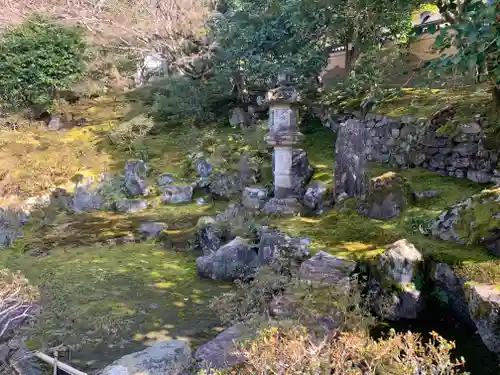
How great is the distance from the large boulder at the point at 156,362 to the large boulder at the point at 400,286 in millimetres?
2570

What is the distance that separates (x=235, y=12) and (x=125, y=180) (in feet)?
22.1

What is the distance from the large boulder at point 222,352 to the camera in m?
4.04

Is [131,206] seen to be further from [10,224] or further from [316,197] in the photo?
[316,197]

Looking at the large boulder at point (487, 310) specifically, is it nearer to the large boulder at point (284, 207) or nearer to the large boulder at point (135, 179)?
the large boulder at point (284, 207)

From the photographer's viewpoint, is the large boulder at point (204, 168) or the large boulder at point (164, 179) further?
the large boulder at point (164, 179)

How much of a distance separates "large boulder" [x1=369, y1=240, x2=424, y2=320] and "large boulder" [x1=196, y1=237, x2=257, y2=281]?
8.13 feet

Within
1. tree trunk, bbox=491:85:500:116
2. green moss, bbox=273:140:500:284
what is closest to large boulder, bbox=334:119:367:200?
green moss, bbox=273:140:500:284

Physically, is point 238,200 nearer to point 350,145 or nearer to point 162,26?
point 350,145

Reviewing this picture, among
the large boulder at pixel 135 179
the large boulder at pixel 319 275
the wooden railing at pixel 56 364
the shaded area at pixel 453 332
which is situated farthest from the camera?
the large boulder at pixel 135 179

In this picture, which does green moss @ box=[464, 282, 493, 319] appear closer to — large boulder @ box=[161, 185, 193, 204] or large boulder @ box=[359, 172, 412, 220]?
large boulder @ box=[359, 172, 412, 220]

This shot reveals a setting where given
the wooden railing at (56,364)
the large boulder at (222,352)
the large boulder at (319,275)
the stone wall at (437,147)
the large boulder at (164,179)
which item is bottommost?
→ the wooden railing at (56,364)

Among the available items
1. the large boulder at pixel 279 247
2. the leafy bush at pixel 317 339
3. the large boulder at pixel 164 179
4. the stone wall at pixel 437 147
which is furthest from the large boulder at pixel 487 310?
the large boulder at pixel 164 179

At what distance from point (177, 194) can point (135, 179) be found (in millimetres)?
1660

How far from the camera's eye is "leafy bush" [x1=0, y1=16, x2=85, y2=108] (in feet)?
59.6
